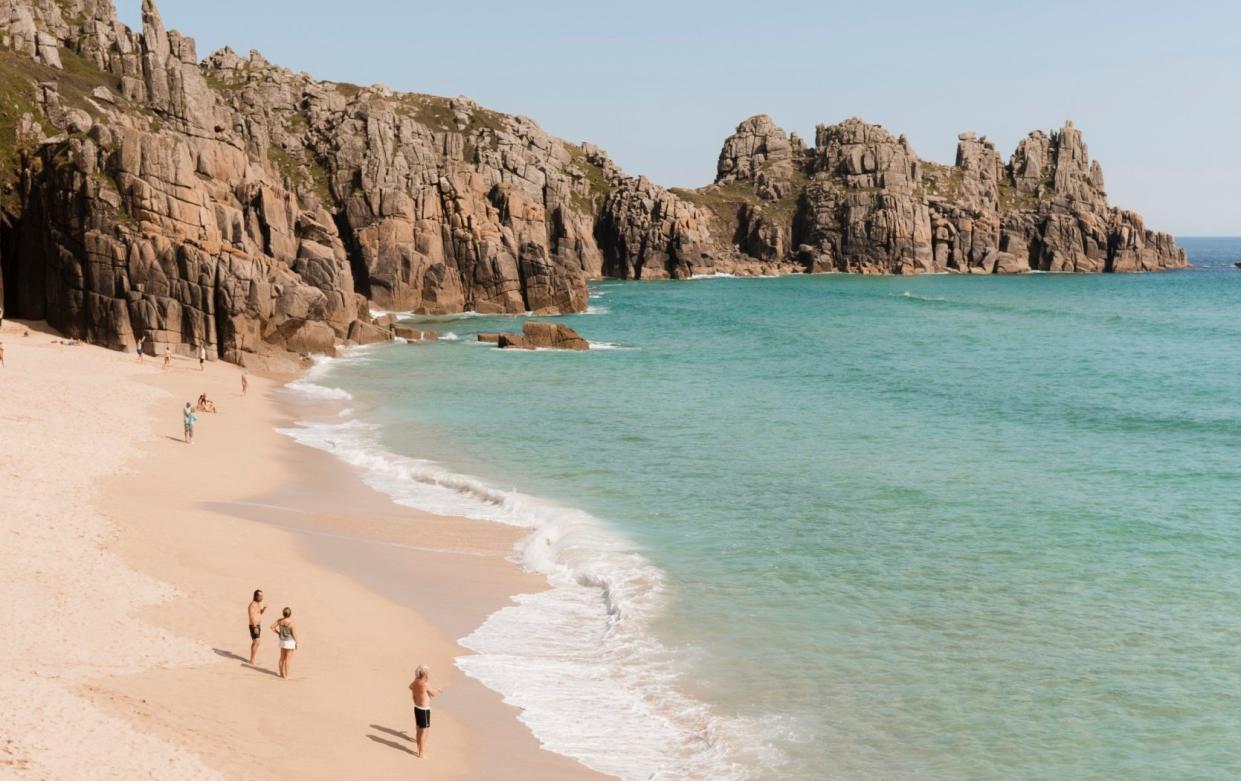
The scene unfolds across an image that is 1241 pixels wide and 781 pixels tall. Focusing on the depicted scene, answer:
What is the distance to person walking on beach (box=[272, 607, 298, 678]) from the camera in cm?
2066

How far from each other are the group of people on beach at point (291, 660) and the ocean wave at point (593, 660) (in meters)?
2.34

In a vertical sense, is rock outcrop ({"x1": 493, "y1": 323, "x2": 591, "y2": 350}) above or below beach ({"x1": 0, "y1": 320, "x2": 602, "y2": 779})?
above

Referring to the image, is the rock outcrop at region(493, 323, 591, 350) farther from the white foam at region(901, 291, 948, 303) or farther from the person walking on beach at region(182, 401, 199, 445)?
the white foam at region(901, 291, 948, 303)

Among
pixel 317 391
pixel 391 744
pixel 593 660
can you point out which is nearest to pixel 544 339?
pixel 317 391

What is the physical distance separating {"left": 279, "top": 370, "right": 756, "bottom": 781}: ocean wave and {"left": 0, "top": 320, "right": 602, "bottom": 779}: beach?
681mm

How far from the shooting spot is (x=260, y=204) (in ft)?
262

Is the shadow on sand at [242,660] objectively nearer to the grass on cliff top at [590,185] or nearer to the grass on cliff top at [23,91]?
the grass on cliff top at [23,91]

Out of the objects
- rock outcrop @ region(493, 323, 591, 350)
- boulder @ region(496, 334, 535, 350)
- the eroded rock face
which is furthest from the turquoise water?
the eroded rock face

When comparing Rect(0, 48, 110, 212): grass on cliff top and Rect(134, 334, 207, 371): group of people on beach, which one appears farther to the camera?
Rect(0, 48, 110, 212): grass on cliff top

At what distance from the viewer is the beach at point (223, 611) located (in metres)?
17.4

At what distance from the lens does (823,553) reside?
3072 cm

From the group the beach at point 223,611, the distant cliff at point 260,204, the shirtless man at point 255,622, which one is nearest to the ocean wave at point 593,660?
the beach at point 223,611

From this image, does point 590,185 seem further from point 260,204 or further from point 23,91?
point 23,91

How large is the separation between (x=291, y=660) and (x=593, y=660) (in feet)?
20.8
